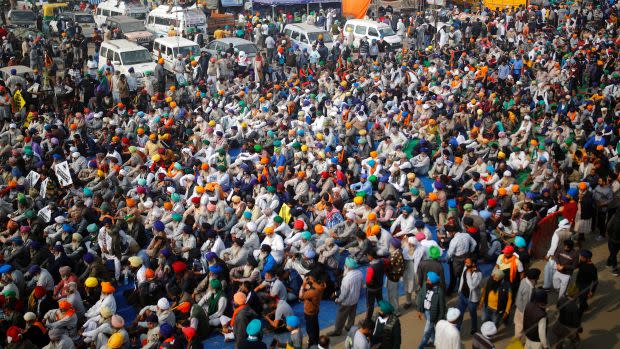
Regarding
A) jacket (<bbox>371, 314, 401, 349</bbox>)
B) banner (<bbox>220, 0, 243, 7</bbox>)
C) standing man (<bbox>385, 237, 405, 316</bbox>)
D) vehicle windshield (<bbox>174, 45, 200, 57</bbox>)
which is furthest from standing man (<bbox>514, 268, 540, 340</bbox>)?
banner (<bbox>220, 0, 243, 7</bbox>)

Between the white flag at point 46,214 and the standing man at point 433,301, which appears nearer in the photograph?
the standing man at point 433,301

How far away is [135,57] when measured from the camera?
21.8m

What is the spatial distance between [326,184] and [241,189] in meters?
1.71

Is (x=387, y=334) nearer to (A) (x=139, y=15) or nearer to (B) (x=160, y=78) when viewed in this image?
(B) (x=160, y=78)

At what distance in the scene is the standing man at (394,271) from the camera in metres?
9.30

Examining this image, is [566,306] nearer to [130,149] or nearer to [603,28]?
[130,149]

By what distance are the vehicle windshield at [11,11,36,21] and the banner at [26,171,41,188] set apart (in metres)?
19.5

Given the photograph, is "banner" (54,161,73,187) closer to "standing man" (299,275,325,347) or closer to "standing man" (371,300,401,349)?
"standing man" (299,275,325,347)

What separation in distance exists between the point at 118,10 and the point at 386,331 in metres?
26.5

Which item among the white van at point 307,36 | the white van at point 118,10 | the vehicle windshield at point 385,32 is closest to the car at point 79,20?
the white van at point 118,10

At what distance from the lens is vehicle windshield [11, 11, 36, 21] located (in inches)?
1176

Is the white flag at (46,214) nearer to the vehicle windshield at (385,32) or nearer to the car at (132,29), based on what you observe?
the car at (132,29)

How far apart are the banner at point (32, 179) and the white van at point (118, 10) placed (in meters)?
18.7

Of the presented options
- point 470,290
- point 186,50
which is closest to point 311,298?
point 470,290
